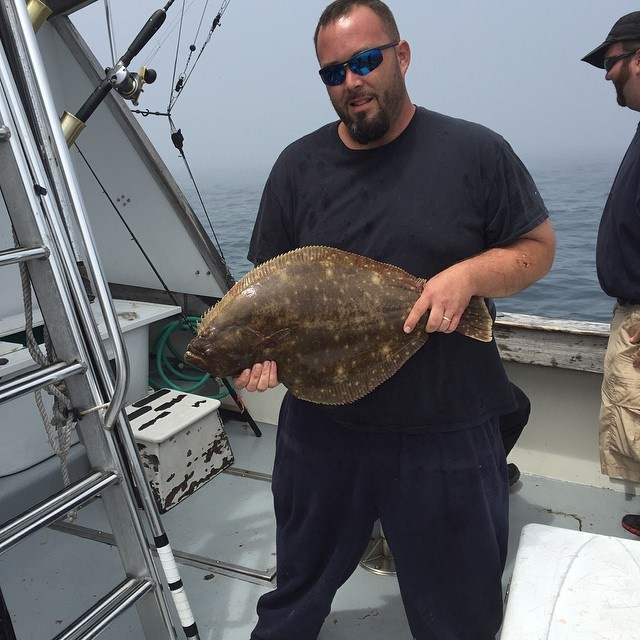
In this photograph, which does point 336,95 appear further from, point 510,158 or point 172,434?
point 172,434

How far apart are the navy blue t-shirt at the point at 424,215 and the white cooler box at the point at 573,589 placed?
453mm

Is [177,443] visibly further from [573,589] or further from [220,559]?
[573,589]

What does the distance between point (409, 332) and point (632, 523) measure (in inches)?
86.7

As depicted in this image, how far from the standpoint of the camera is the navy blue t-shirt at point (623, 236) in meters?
2.83

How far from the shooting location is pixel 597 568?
1.36 metres

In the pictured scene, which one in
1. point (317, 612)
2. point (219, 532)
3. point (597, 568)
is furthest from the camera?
point (219, 532)

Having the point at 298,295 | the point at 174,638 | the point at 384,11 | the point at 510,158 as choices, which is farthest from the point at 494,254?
the point at 174,638

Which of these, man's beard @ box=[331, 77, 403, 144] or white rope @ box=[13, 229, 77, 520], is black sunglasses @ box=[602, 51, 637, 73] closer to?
man's beard @ box=[331, 77, 403, 144]

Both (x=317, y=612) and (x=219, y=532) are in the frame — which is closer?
(x=317, y=612)

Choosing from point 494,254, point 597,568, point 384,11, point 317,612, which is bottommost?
point 317,612

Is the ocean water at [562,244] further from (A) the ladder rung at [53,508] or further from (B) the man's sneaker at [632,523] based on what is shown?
(A) the ladder rung at [53,508]

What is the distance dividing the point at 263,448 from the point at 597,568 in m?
2.96

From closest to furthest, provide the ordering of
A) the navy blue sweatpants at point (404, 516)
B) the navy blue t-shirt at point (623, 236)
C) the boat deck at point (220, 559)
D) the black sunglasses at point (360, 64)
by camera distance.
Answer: the black sunglasses at point (360, 64)
the navy blue sweatpants at point (404, 516)
the boat deck at point (220, 559)
the navy blue t-shirt at point (623, 236)

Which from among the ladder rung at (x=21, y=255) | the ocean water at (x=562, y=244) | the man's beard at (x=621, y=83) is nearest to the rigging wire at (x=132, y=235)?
the ocean water at (x=562, y=244)
